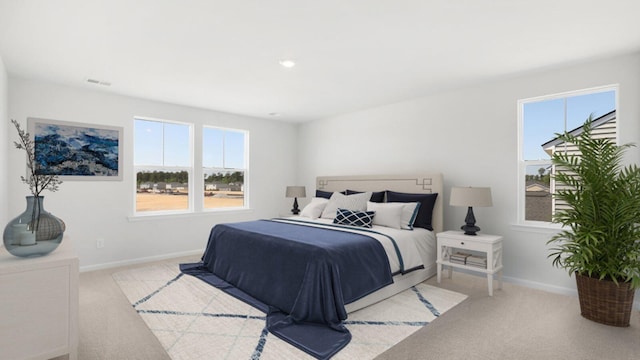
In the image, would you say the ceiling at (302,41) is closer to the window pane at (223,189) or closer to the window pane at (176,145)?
the window pane at (176,145)

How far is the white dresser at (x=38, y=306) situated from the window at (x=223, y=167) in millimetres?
3266

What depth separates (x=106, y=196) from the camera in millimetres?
4266

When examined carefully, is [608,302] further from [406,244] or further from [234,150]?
[234,150]

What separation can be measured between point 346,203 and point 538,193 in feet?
7.58

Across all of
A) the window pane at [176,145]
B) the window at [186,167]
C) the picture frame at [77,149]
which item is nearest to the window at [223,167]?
the window at [186,167]

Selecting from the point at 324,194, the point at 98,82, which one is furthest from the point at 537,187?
the point at 98,82

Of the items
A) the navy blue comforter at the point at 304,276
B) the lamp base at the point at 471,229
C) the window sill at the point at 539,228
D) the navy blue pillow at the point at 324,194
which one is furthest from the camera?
the navy blue pillow at the point at 324,194

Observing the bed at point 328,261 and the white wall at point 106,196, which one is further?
the white wall at point 106,196

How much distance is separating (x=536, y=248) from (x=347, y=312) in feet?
7.65

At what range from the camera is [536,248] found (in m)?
3.49

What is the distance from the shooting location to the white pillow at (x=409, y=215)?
3.83 metres

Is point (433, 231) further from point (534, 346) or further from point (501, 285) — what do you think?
point (534, 346)

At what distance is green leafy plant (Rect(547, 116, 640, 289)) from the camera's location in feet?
8.36

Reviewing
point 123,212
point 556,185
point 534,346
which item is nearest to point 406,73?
point 556,185
